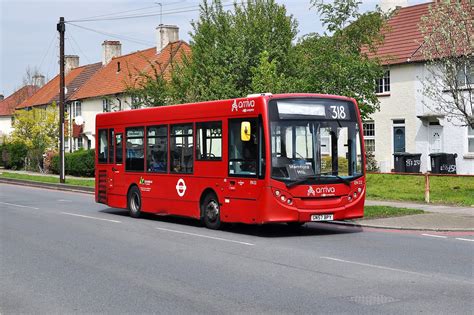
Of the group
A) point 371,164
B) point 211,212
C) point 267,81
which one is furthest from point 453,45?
point 371,164

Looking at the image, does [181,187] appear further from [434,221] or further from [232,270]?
[232,270]

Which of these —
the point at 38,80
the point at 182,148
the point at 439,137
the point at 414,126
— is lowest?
the point at 182,148

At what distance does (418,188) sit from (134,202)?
1142 centimetres

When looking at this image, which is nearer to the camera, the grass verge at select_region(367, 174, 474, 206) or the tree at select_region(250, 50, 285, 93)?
the grass verge at select_region(367, 174, 474, 206)

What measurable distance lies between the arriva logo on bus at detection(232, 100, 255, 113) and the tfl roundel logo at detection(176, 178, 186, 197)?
2.76 m

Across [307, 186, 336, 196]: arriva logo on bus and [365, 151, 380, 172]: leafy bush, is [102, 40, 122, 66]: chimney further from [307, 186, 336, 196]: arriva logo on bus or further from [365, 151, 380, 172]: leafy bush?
[307, 186, 336, 196]: arriva logo on bus

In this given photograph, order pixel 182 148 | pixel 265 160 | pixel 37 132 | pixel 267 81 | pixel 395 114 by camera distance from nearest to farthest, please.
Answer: pixel 265 160
pixel 182 148
pixel 267 81
pixel 395 114
pixel 37 132

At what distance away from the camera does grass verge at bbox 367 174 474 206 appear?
22141 mm

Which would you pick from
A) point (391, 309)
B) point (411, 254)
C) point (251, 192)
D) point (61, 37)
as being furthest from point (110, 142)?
point (61, 37)

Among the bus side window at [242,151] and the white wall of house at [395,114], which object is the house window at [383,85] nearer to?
the white wall of house at [395,114]

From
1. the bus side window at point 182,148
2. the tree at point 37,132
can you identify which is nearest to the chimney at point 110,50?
the tree at point 37,132

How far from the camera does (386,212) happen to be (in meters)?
18.3

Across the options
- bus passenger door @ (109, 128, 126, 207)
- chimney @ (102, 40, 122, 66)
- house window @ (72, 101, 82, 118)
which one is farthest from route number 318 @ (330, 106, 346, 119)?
chimney @ (102, 40, 122, 66)

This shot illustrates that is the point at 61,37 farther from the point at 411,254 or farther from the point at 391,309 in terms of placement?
the point at 391,309
